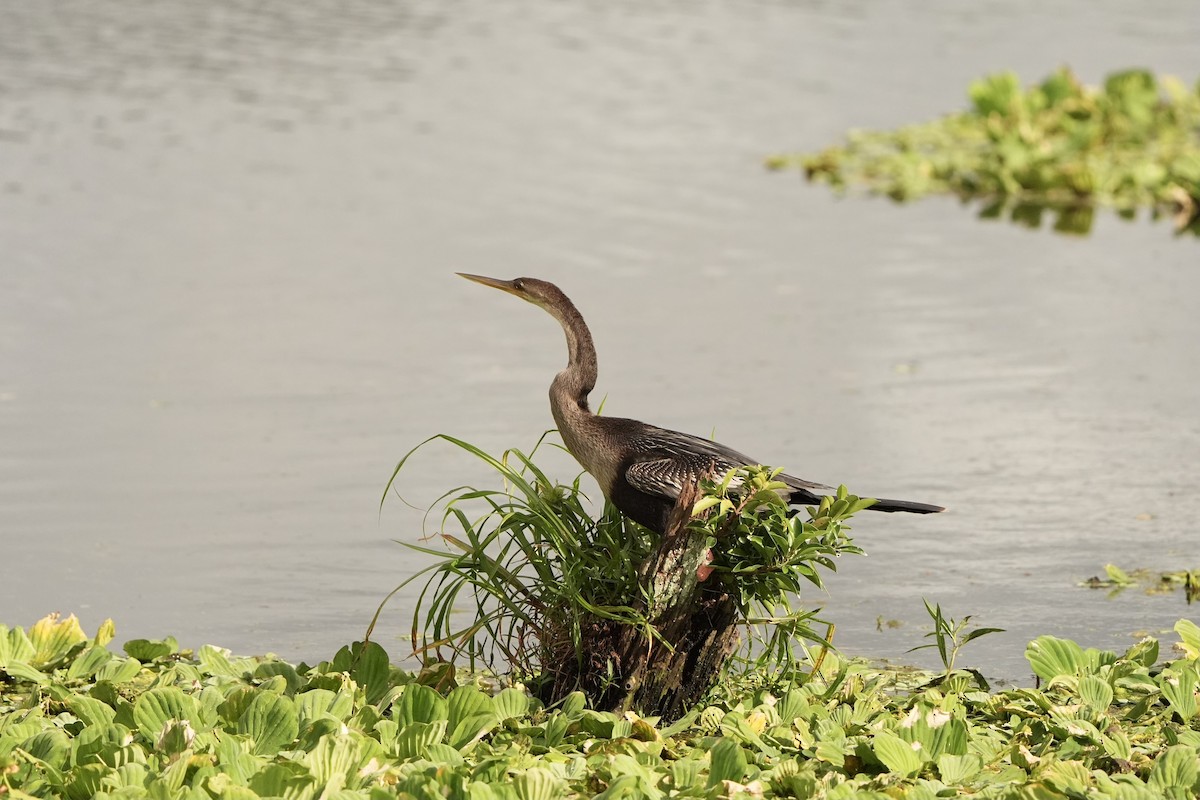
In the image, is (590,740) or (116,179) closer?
(590,740)

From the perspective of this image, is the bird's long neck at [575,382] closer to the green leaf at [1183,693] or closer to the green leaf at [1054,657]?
the green leaf at [1054,657]

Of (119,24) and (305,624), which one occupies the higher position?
(119,24)

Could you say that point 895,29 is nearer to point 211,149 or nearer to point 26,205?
point 211,149

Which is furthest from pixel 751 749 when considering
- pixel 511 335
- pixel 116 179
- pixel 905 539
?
pixel 116 179

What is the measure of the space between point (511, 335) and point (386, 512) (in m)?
3.20

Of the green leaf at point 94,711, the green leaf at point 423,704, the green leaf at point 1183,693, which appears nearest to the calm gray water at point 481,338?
the green leaf at point 1183,693

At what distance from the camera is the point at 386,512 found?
25.4ft

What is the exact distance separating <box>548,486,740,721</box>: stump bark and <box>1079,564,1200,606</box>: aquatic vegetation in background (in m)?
2.20

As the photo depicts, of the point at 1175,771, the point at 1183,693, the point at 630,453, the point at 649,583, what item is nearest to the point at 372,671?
the point at 649,583

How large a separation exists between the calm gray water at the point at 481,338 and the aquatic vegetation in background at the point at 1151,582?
0.40 feet

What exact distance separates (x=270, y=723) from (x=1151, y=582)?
3794 mm

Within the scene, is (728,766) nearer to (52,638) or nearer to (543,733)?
(543,733)

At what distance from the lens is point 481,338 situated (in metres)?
10.6

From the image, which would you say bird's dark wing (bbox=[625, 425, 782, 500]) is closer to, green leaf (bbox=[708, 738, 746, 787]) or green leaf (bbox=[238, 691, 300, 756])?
green leaf (bbox=[708, 738, 746, 787])
